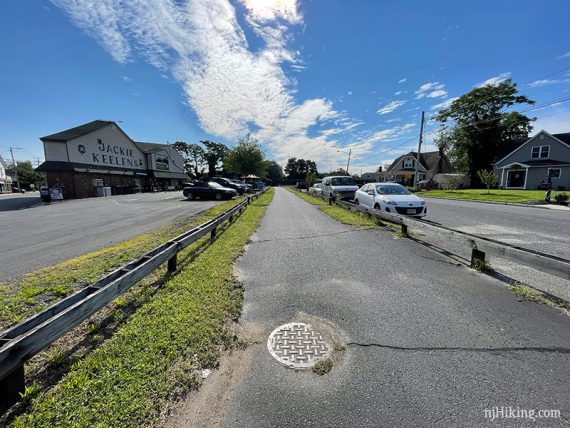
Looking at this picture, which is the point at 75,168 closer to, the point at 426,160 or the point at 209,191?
the point at 209,191

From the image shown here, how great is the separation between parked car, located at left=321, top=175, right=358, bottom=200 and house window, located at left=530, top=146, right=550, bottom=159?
27.7 metres

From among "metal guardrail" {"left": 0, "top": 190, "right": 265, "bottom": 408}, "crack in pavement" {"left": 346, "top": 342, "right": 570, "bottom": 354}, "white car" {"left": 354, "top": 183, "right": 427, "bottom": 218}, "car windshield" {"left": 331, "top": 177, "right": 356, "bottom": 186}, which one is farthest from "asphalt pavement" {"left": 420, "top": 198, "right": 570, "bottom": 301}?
"car windshield" {"left": 331, "top": 177, "right": 356, "bottom": 186}

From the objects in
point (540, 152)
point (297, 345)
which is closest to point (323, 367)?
point (297, 345)

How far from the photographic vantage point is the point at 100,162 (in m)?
31.9

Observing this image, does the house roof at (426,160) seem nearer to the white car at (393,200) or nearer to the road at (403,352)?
the white car at (393,200)

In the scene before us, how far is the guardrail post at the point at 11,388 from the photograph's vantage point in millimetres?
1866

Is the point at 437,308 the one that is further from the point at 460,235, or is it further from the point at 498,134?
the point at 498,134

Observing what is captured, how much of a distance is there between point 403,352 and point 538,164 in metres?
39.3

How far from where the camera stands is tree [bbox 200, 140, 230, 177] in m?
77.6

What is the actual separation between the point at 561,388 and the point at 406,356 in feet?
3.86

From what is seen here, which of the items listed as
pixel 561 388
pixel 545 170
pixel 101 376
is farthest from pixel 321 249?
pixel 545 170

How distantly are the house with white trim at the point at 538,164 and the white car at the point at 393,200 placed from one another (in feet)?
91.0

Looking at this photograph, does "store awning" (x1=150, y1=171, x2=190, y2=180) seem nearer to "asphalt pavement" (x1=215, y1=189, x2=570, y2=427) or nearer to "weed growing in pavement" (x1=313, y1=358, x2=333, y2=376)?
"asphalt pavement" (x1=215, y1=189, x2=570, y2=427)

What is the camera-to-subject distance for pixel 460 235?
515 centimetres
